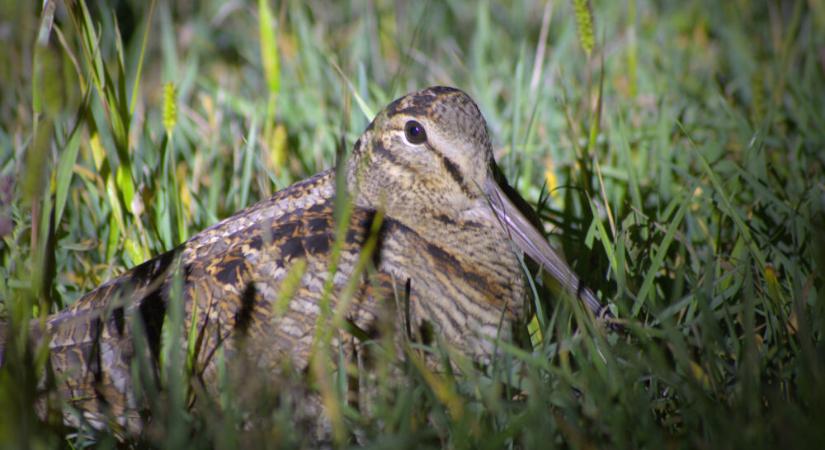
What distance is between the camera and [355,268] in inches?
92.5

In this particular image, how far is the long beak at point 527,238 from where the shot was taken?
2648mm

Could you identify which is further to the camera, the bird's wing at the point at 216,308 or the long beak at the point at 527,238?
the long beak at the point at 527,238

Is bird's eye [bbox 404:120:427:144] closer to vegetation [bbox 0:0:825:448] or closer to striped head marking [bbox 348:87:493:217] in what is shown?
striped head marking [bbox 348:87:493:217]

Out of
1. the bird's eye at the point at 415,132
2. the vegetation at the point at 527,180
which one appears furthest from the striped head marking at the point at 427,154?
the vegetation at the point at 527,180

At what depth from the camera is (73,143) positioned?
248cm

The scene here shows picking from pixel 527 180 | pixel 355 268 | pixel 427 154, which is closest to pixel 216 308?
pixel 355 268

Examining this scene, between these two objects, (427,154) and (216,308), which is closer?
(216,308)

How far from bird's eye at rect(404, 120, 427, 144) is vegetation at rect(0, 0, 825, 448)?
0.20 m

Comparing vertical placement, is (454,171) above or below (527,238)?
above

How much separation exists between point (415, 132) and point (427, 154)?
72 millimetres

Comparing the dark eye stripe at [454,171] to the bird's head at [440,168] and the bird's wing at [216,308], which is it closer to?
the bird's head at [440,168]

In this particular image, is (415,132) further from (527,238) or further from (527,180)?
(527,180)

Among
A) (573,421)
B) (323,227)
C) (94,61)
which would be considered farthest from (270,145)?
(573,421)

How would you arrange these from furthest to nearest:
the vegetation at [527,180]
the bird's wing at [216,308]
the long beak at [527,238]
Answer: the long beak at [527,238], the bird's wing at [216,308], the vegetation at [527,180]
